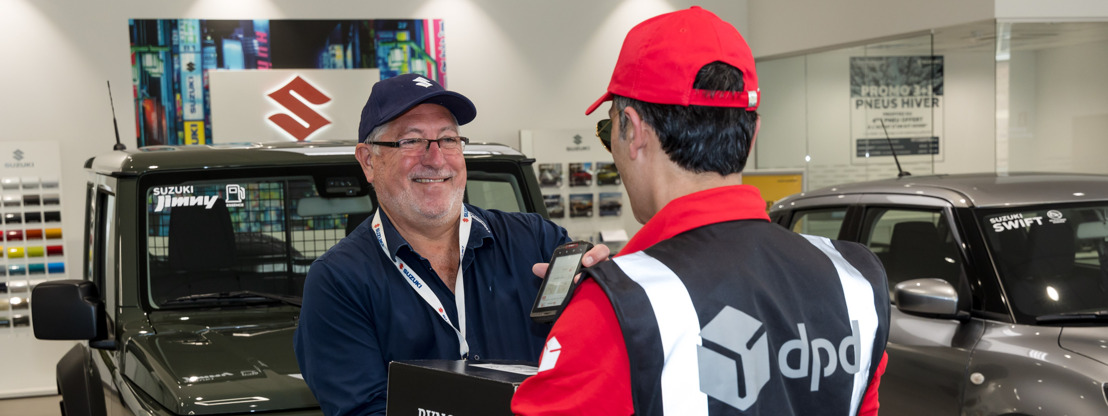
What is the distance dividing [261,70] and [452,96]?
22.2 ft

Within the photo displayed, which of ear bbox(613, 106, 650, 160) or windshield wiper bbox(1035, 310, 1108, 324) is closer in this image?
ear bbox(613, 106, 650, 160)

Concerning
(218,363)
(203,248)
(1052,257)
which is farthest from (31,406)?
(1052,257)

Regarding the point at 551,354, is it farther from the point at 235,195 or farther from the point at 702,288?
the point at 235,195

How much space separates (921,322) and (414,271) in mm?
2281

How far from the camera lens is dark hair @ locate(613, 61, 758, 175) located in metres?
1.22

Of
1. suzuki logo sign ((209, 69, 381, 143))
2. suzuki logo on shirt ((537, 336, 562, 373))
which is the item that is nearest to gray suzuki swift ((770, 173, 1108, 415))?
suzuki logo on shirt ((537, 336, 562, 373))

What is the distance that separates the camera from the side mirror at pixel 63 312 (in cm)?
Result: 265

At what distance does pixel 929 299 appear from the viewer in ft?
10.9

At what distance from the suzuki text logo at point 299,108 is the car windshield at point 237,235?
220 inches

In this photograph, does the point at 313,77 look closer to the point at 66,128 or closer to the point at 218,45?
the point at 218,45

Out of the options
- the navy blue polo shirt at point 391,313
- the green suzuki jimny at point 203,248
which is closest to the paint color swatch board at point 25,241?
the green suzuki jimny at point 203,248

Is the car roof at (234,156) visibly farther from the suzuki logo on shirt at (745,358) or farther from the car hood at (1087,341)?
the suzuki logo on shirt at (745,358)

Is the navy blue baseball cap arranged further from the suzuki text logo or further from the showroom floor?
the showroom floor

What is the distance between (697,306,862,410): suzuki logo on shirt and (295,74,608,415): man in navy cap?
2.07 ft
